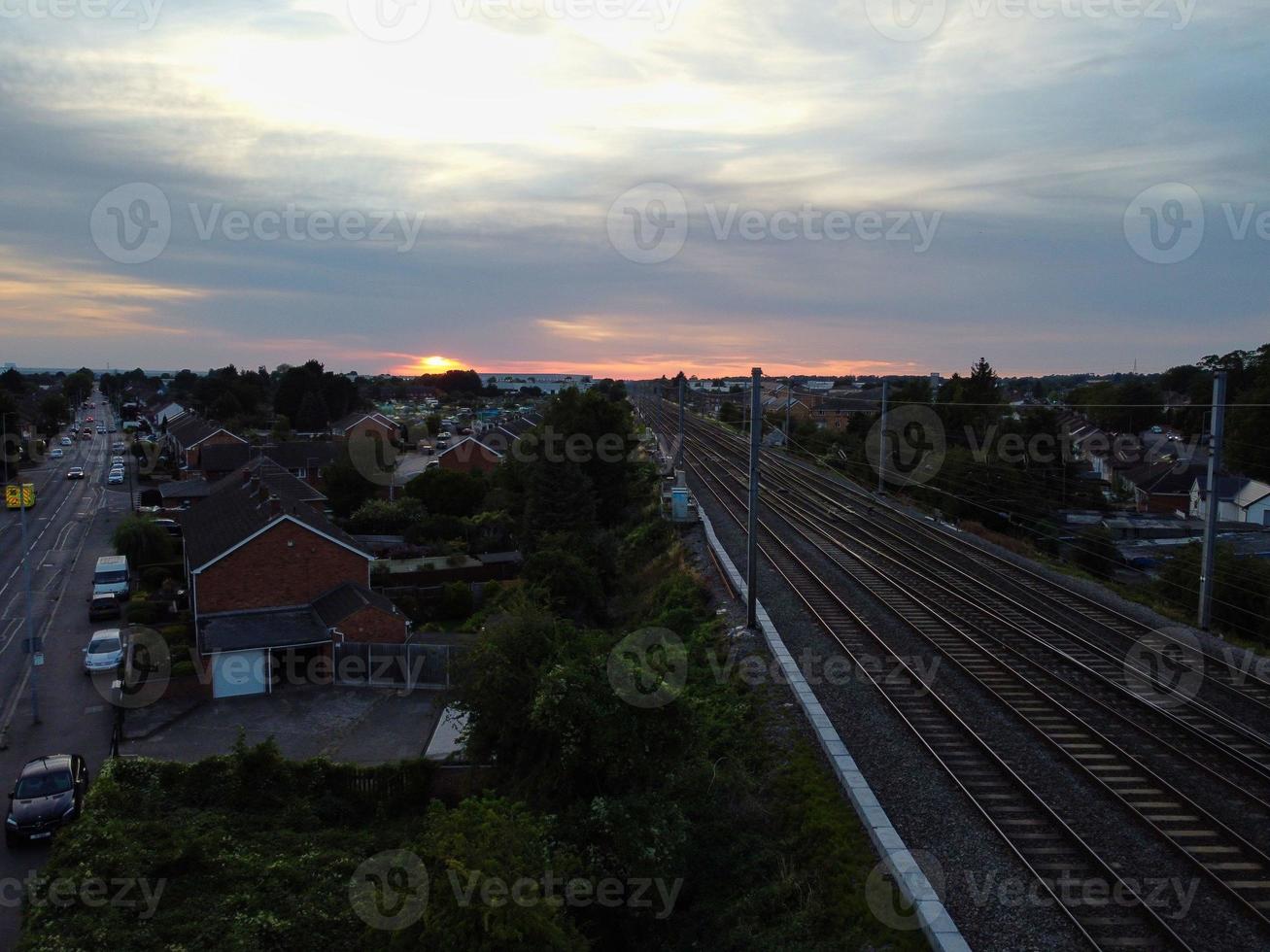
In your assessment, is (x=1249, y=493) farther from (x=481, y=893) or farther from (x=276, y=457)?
(x=276, y=457)

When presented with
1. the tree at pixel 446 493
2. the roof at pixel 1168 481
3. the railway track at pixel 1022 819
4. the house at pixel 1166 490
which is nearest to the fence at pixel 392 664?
the railway track at pixel 1022 819

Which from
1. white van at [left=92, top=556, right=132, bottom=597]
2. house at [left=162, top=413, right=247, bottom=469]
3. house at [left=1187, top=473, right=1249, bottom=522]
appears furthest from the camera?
house at [left=162, top=413, right=247, bottom=469]

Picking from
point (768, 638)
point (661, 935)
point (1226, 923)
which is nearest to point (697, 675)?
point (768, 638)

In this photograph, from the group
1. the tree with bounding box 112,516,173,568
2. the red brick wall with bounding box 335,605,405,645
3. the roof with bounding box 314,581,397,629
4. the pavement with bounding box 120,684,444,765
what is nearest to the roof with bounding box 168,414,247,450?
the tree with bounding box 112,516,173,568

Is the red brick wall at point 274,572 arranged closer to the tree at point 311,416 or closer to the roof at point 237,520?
the roof at point 237,520

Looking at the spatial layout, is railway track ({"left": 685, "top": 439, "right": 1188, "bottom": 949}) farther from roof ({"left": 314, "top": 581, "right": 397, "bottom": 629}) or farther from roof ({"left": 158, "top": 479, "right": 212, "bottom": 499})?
roof ({"left": 158, "top": 479, "right": 212, "bottom": 499})

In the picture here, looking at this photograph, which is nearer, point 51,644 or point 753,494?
point 753,494

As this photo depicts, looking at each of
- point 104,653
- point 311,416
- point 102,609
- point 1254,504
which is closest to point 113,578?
point 102,609
